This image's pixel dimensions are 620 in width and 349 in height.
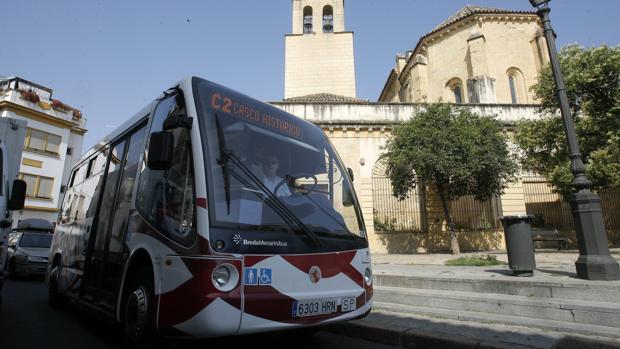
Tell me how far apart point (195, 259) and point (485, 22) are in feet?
86.9

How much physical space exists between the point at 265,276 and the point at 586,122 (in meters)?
15.0

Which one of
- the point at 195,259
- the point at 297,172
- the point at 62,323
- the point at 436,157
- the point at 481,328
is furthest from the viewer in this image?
the point at 436,157

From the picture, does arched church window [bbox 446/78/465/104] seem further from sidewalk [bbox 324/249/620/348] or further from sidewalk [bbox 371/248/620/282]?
sidewalk [bbox 324/249/620/348]

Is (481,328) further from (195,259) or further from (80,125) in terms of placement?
(80,125)

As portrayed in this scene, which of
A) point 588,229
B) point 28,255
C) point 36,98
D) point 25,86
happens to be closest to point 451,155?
point 588,229

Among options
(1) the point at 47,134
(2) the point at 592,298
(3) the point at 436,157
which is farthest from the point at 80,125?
(2) the point at 592,298

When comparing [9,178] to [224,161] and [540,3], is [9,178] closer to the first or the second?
[224,161]

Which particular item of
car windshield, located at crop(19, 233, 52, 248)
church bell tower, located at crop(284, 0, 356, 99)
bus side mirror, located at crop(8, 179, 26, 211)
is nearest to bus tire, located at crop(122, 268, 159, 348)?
bus side mirror, located at crop(8, 179, 26, 211)

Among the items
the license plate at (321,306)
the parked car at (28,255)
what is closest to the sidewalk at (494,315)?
the license plate at (321,306)

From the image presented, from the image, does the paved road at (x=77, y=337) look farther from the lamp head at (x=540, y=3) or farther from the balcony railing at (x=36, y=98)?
the balcony railing at (x=36, y=98)

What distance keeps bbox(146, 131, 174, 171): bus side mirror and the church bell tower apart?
89.5 feet

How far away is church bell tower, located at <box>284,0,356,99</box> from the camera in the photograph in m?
30.2

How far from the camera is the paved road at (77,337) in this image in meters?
4.32

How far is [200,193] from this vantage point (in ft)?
10.2
